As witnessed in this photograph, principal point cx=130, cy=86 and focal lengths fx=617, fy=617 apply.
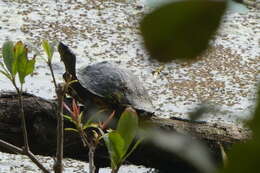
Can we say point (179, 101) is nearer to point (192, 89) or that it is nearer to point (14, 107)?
point (192, 89)

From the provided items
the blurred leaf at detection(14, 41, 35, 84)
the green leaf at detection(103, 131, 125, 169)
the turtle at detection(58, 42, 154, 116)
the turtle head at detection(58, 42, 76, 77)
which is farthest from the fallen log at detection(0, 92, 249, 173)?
the green leaf at detection(103, 131, 125, 169)

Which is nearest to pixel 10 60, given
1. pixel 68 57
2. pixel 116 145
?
pixel 116 145

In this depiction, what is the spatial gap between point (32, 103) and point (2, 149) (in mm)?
168

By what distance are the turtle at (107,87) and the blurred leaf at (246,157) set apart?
181cm

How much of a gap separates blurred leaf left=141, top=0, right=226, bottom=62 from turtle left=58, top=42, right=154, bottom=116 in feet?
5.87

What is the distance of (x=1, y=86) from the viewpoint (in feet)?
8.43

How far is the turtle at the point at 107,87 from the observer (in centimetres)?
205

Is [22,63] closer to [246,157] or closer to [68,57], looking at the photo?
[246,157]

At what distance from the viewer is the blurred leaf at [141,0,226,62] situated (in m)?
0.13

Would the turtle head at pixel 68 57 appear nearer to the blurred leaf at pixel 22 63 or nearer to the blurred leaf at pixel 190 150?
the blurred leaf at pixel 22 63

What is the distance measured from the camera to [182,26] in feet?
0.44

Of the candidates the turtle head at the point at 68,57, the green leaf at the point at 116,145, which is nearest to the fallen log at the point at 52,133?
the turtle head at the point at 68,57

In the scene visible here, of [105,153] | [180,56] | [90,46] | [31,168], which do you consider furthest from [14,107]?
[180,56]

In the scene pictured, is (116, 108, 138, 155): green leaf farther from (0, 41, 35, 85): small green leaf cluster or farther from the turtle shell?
the turtle shell
